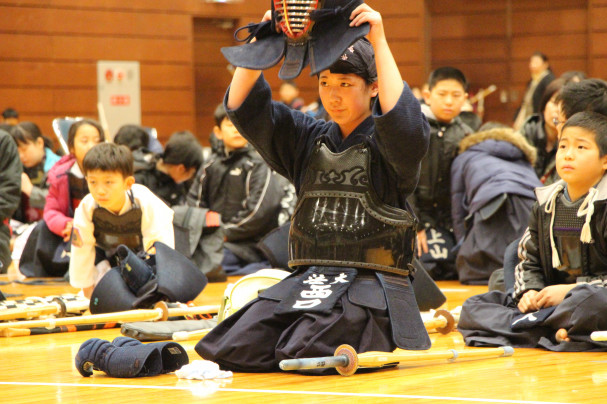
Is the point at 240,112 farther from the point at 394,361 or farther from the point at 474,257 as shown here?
the point at 474,257

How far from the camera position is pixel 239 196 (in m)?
7.02

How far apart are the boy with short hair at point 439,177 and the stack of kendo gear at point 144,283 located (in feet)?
7.53

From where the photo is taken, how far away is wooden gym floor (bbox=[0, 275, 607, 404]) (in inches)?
94.4

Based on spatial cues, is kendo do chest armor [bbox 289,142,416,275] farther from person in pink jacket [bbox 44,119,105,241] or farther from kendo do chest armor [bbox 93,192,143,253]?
person in pink jacket [bbox 44,119,105,241]

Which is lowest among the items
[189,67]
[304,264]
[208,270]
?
[208,270]

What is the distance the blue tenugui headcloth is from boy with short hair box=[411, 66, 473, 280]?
11.9ft

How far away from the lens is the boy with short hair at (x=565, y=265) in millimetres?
3293

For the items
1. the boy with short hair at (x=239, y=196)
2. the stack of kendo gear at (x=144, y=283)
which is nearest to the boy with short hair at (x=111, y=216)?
the stack of kendo gear at (x=144, y=283)

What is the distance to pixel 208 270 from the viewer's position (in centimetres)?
623

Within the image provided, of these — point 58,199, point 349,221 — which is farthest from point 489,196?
point 349,221

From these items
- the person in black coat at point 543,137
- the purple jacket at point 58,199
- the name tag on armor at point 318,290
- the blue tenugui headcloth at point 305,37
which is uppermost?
the blue tenugui headcloth at point 305,37

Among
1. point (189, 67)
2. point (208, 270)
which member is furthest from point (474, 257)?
point (189, 67)

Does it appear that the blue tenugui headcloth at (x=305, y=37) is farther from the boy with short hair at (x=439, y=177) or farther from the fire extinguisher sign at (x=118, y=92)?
the fire extinguisher sign at (x=118, y=92)

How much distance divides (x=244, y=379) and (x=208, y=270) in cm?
351
